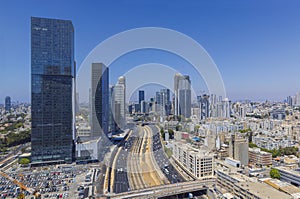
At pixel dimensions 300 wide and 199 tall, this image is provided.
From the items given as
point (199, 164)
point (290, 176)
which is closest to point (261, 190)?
point (199, 164)

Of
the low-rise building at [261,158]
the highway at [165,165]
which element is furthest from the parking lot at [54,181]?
the low-rise building at [261,158]

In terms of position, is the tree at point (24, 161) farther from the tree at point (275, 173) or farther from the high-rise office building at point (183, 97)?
the tree at point (275, 173)

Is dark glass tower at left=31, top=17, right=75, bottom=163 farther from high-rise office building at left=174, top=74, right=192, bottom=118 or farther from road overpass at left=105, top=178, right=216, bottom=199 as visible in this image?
high-rise office building at left=174, top=74, right=192, bottom=118

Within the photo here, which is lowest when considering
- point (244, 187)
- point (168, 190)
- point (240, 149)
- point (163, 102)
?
point (168, 190)

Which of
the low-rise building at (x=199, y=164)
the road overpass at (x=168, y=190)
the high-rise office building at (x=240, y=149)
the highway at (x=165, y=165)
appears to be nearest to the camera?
the road overpass at (x=168, y=190)

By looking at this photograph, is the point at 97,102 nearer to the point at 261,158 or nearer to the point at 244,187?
the point at 244,187
